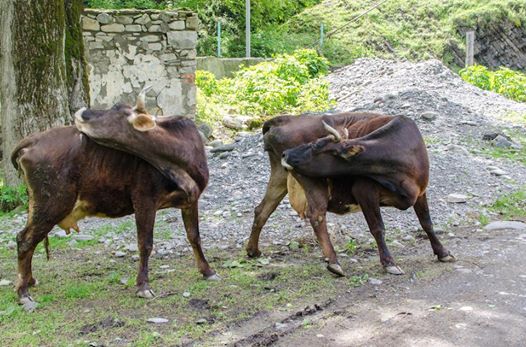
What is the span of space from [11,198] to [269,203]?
3.71 metres

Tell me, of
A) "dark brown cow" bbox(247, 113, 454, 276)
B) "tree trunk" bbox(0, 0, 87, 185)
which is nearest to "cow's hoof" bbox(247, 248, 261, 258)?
"dark brown cow" bbox(247, 113, 454, 276)

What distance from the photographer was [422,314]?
610 centimetres

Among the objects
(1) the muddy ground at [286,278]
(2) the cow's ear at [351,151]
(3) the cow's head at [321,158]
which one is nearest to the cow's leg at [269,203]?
(1) the muddy ground at [286,278]

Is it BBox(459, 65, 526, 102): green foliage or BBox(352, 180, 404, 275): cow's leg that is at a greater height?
BBox(352, 180, 404, 275): cow's leg

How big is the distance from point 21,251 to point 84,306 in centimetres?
69

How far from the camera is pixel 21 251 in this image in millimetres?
6562

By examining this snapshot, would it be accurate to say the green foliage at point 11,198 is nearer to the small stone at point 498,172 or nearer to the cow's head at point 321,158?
the cow's head at point 321,158

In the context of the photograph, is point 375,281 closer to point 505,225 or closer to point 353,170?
point 353,170

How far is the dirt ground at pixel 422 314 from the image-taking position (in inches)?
222

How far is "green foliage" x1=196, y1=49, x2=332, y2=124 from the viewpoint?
15.8 m

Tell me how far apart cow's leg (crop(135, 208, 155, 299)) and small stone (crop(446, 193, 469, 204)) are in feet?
13.9

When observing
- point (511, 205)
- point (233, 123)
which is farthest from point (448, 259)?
point (233, 123)

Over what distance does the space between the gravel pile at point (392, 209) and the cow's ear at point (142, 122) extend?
6.41 feet

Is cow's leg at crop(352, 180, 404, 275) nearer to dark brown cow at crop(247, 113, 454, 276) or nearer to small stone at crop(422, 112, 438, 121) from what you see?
dark brown cow at crop(247, 113, 454, 276)
